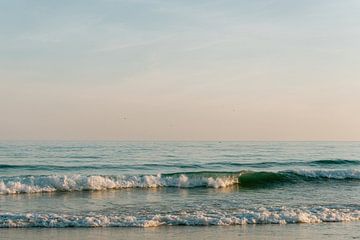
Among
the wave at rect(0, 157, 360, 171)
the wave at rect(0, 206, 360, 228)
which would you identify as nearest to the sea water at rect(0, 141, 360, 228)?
the wave at rect(0, 206, 360, 228)

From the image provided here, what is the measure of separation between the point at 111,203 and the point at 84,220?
4.52 metres

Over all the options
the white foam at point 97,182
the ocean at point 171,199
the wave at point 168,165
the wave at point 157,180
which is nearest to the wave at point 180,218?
the ocean at point 171,199

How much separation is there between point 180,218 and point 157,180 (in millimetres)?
11333

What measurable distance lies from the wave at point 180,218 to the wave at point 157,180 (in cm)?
829

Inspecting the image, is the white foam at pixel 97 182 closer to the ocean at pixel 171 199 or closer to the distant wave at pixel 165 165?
the ocean at pixel 171 199

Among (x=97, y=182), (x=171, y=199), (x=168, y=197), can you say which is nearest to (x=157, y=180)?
(x=97, y=182)

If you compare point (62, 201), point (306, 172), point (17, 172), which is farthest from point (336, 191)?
point (17, 172)

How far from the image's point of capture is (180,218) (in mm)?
14906

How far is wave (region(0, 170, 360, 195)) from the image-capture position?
23438mm

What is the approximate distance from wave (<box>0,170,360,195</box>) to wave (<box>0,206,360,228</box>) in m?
8.29

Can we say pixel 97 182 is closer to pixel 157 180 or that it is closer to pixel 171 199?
pixel 157 180

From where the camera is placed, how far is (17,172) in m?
31.4

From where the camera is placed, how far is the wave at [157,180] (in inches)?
923

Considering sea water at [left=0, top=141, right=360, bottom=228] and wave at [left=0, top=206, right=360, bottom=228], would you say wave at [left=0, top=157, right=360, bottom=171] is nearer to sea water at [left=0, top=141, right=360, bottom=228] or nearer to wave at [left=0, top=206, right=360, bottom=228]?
sea water at [left=0, top=141, right=360, bottom=228]
